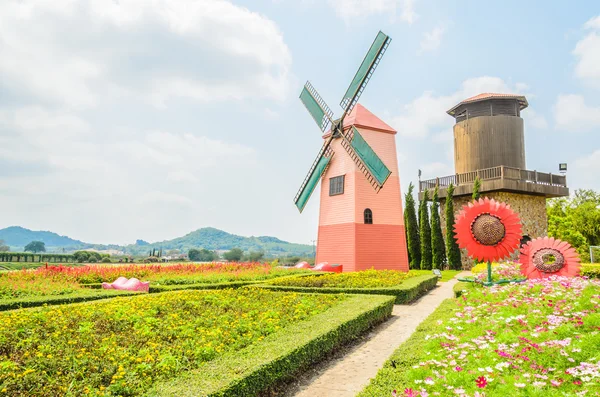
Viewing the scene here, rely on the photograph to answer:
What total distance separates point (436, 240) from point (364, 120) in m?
9.35

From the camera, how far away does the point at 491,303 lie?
7.71 meters

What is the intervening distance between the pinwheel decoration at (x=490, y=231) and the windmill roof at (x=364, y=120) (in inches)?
441

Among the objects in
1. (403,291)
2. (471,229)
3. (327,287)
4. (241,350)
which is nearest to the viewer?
(241,350)

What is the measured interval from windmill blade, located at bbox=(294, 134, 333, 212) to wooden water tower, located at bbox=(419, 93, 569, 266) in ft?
28.6

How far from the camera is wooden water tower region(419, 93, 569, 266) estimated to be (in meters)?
23.9

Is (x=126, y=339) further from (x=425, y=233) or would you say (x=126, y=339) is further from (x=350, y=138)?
(x=425, y=233)

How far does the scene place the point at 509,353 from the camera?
477cm

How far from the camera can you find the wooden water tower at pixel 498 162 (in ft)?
78.4

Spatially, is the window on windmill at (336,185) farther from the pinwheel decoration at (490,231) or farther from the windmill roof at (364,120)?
the pinwheel decoration at (490,231)

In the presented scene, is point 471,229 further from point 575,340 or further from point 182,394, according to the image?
point 182,394

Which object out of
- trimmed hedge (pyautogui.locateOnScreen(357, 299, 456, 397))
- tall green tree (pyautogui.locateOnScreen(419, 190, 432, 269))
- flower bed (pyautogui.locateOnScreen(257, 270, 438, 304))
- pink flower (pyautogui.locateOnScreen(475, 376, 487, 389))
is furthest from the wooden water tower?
pink flower (pyautogui.locateOnScreen(475, 376, 487, 389))

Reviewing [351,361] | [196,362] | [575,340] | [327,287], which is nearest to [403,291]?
[327,287]

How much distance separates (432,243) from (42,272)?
67.0 feet

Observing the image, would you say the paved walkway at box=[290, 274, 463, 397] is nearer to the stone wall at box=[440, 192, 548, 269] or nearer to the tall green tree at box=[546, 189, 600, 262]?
the stone wall at box=[440, 192, 548, 269]
